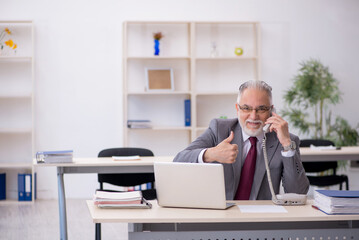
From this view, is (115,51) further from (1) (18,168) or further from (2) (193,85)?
(1) (18,168)

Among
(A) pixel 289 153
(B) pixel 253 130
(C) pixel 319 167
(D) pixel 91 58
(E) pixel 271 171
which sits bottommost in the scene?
(C) pixel 319 167

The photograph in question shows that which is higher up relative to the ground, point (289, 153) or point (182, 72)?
point (182, 72)

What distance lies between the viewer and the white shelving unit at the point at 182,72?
22.5 feet

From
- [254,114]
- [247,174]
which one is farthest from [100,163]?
[254,114]

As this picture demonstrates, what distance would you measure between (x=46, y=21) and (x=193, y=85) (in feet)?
6.84

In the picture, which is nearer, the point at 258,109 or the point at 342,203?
the point at 342,203

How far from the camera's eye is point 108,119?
6.82 metres

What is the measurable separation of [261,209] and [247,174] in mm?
430

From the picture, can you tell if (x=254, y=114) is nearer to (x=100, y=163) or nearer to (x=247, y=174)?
(x=247, y=174)

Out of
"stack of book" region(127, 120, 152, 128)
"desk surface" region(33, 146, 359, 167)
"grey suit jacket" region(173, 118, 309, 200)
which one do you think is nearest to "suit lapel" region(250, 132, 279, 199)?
"grey suit jacket" region(173, 118, 309, 200)

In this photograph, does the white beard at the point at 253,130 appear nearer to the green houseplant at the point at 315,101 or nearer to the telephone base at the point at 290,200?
the telephone base at the point at 290,200

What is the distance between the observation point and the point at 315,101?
6574mm

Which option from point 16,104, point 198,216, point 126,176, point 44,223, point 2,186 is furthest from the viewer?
point 16,104

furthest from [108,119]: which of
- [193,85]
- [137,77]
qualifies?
[193,85]
